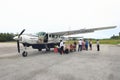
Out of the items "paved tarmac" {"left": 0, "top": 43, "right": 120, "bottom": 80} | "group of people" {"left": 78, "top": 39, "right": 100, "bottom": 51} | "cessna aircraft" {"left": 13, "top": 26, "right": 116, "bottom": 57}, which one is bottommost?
"paved tarmac" {"left": 0, "top": 43, "right": 120, "bottom": 80}

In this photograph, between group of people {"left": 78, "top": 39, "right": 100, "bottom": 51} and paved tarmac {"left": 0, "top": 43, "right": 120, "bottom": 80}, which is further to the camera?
group of people {"left": 78, "top": 39, "right": 100, "bottom": 51}

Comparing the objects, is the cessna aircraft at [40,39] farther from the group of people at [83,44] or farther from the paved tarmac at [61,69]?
the paved tarmac at [61,69]

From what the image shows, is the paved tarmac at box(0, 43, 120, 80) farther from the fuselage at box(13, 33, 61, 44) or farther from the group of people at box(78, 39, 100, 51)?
the group of people at box(78, 39, 100, 51)

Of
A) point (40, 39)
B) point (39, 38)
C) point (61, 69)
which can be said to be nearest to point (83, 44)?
point (40, 39)

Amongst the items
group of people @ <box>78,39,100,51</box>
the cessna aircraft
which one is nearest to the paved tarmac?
the cessna aircraft

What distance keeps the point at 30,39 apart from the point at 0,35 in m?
68.7

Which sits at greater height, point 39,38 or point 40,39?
point 39,38

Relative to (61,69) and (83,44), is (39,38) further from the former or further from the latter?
(61,69)

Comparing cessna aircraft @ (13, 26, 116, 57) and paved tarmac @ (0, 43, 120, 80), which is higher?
cessna aircraft @ (13, 26, 116, 57)

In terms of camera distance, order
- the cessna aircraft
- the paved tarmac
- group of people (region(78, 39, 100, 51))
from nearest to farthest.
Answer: the paved tarmac
the cessna aircraft
group of people (region(78, 39, 100, 51))

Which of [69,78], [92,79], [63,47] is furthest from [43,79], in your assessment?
[63,47]

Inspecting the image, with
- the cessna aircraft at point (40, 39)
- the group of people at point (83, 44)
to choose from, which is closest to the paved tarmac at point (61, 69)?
the cessna aircraft at point (40, 39)

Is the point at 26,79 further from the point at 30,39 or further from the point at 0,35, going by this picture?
the point at 0,35

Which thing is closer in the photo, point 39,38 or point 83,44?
point 39,38
